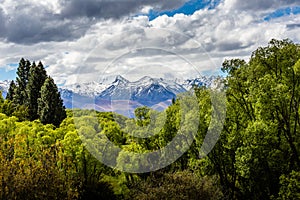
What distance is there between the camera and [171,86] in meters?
26.8

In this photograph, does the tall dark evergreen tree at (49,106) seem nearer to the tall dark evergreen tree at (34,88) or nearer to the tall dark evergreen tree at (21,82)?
the tall dark evergreen tree at (34,88)

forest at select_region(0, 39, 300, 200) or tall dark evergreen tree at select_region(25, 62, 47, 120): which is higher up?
tall dark evergreen tree at select_region(25, 62, 47, 120)

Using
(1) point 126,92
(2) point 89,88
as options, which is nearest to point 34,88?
(1) point 126,92

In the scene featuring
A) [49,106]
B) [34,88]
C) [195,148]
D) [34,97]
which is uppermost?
[34,88]

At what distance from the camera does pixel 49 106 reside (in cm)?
5559

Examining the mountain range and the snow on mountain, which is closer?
the snow on mountain

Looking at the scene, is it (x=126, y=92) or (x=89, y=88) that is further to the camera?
(x=126, y=92)

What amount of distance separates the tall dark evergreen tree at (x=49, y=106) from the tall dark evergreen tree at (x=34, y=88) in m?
2.88

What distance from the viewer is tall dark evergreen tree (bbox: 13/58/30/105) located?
63562mm

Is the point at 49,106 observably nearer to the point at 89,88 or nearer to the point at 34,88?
the point at 34,88

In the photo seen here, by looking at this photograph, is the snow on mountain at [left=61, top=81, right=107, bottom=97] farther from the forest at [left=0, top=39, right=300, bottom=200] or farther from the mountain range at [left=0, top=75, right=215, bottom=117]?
the forest at [left=0, top=39, right=300, bottom=200]

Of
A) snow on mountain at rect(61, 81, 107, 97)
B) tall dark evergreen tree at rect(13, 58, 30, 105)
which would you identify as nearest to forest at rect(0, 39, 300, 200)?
snow on mountain at rect(61, 81, 107, 97)

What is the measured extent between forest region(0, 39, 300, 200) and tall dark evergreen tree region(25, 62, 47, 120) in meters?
23.3

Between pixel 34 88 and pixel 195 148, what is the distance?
121 ft
